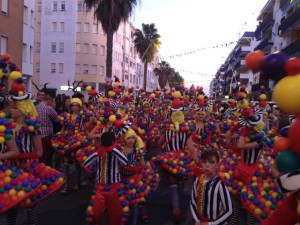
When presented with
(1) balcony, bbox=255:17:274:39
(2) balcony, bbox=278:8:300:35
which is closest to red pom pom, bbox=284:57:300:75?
(2) balcony, bbox=278:8:300:35

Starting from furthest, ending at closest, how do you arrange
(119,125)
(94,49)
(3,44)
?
(94,49)
(3,44)
(119,125)

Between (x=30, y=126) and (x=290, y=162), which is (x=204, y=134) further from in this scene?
(x=290, y=162)

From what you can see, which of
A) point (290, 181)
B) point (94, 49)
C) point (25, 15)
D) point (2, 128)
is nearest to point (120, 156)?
point (2, 128)

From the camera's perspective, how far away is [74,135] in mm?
8258

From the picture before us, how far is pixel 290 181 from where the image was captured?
2605 mm

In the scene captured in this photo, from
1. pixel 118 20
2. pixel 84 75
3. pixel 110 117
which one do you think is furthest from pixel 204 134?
pixel 84 75

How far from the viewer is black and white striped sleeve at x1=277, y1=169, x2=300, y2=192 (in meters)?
2.57

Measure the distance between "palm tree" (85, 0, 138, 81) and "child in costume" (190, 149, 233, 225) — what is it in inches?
804

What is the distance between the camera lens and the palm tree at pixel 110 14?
80.1 feet

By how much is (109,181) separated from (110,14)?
20.6 meters

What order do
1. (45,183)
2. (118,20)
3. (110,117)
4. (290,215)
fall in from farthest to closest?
(118,20) < (110,117) < (45,183) < (290,215)

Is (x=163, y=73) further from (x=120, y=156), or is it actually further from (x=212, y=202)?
(x=212, y=202)

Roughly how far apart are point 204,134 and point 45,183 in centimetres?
482

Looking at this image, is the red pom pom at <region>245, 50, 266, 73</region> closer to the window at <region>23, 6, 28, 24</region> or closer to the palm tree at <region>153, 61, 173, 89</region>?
the window at <region>23, 6, 28, 24</region>
